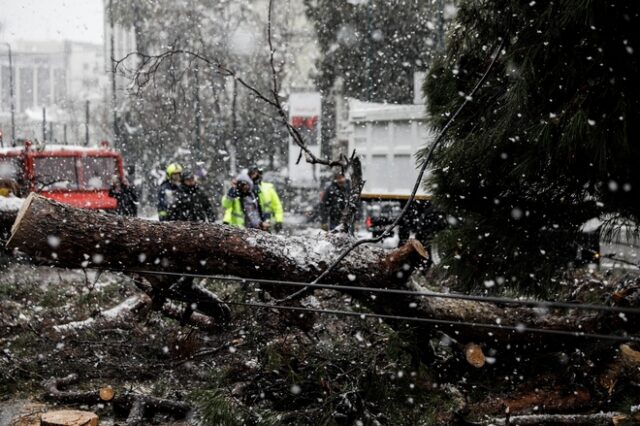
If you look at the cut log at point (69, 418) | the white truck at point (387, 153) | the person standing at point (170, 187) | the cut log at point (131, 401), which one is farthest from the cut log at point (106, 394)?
the white truck at point (387, 153)

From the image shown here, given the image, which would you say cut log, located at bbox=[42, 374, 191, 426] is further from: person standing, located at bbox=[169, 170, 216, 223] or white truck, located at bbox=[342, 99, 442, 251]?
white truck, located at bbox=[342, 99, 442, 251]

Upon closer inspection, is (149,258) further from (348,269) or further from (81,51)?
(81,51)

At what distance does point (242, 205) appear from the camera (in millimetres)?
8820

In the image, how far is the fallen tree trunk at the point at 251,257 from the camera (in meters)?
4.25

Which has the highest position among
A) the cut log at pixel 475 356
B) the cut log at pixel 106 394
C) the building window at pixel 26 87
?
the building window at pixel 26 87

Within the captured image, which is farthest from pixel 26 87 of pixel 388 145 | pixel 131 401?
pixel 131 401

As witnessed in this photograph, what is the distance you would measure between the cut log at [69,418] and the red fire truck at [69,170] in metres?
8.87

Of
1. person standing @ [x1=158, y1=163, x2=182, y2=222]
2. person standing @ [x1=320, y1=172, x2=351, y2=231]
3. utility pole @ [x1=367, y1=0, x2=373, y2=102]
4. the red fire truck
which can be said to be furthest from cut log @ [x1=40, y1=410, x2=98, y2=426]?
utility pole @ [x1=367, y1=0, x2=373, y2=102]

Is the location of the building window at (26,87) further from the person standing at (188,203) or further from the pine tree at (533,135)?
the pine tree at (533,135)

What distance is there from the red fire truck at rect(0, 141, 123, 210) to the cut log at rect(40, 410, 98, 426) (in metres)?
8.87

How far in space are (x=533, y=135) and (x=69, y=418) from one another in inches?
138

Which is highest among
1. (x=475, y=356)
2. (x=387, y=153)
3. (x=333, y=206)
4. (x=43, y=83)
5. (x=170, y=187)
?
(x=43, y=83)

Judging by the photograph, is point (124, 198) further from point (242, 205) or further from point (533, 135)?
point (533, 135)

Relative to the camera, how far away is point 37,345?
19.2 ft
